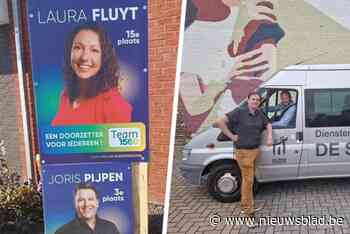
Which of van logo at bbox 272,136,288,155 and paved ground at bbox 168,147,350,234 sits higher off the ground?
van logo at bbox 272,136,288,155

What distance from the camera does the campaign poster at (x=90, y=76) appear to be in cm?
261

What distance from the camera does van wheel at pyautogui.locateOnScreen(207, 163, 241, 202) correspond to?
233 centimetres

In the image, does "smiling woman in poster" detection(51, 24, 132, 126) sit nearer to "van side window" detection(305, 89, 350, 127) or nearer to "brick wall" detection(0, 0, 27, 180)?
"van side window" detection(305, 89, 350, 127)

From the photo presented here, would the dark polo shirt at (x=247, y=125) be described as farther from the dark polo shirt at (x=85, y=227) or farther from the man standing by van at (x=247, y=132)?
the dark polo shirt at (x=85, y=227)

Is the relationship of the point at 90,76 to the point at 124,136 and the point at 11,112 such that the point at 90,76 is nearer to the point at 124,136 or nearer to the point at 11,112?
the point at 124,136

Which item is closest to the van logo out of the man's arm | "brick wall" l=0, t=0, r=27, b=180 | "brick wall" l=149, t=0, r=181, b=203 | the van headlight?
the man's arm

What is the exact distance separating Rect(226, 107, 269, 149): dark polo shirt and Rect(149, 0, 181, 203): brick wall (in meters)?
1.39

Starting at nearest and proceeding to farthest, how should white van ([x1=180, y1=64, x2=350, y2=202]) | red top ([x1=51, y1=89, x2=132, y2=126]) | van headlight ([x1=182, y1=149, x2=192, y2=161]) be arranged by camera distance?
white van ([x1=180, y1=64, x2=350, y2=202]), van headlight ([x1=182, y1=149, x2=192, y2=161]), red top ([x1=51, y1=89, x2=132, y2=126])

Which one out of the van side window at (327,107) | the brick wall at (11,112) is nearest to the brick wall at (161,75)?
the van side window at (327,107)

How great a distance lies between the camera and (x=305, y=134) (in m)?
2.12

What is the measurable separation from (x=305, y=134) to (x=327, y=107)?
180 millimetres

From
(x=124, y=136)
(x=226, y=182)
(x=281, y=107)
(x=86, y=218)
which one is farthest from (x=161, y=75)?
(x=281, y=107)

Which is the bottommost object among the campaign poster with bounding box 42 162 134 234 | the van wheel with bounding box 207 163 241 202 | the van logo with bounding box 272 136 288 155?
the campaign poster with bounding box 42 162 134 234

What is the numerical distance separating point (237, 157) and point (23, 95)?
3567mm
